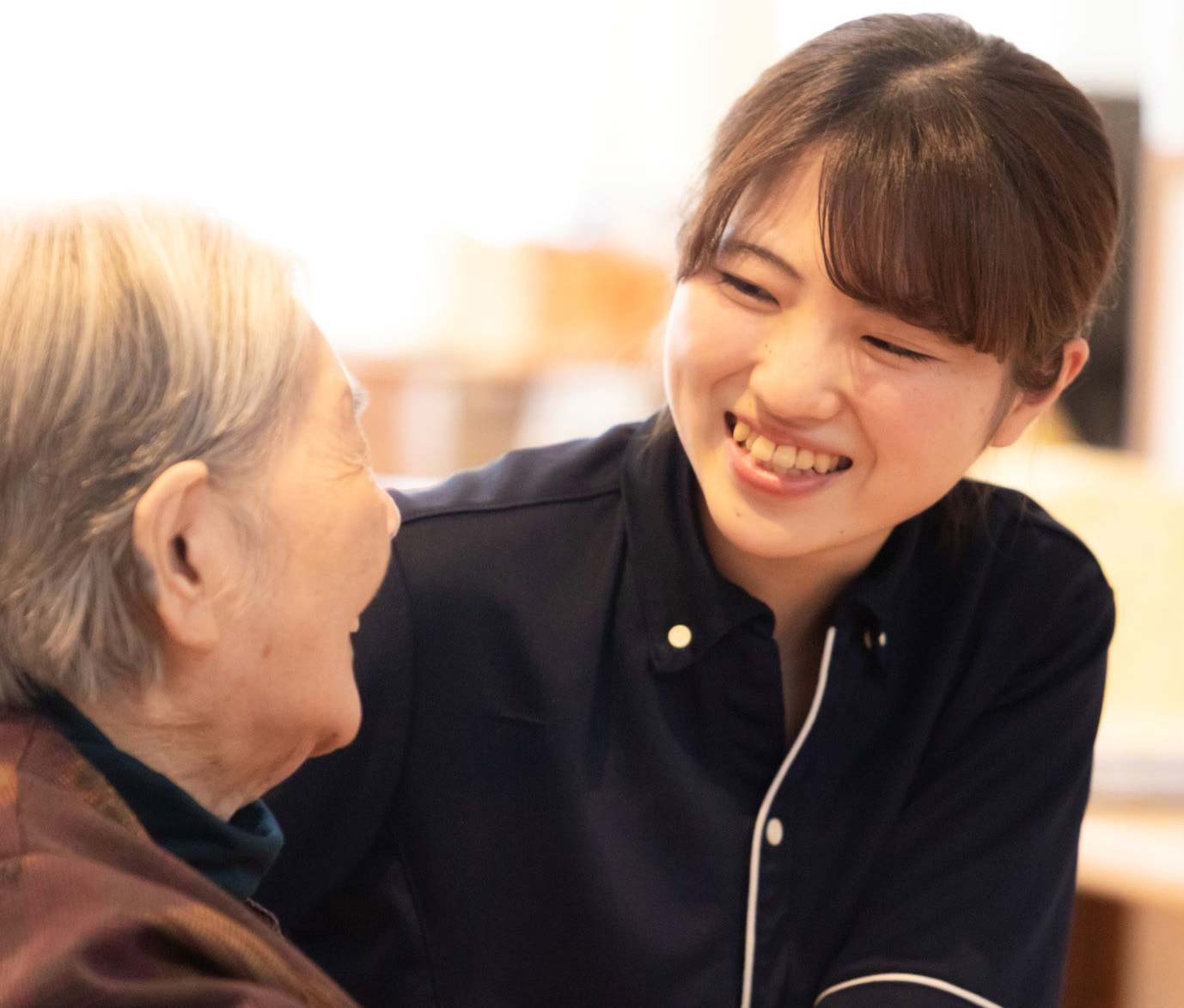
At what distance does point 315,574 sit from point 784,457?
448 millimetres

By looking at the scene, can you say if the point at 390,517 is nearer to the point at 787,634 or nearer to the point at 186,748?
the point at 186,748

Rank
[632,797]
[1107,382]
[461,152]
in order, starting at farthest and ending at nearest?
[1107,382] < [461,152] < [632,797]

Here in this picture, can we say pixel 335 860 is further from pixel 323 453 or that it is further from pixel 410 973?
pixel 323 453

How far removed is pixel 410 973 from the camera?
1363 mm

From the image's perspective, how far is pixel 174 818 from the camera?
37.9 inches

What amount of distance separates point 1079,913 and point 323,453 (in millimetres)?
1606

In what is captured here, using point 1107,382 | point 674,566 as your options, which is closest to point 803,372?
point 674,566

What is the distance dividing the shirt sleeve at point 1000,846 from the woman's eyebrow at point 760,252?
459 millimetres

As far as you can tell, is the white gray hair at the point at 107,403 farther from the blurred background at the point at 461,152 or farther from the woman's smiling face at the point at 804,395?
the blurred background at the point at 461,152

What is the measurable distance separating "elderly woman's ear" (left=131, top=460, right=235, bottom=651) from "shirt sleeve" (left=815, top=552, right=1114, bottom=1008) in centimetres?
73

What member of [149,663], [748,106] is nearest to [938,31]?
[748,106]

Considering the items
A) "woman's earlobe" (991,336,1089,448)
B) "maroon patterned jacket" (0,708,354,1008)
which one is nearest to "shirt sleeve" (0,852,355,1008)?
"maroon patterned jacket" (0,708,354,1008)

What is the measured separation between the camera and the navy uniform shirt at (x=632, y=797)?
4.41 feet

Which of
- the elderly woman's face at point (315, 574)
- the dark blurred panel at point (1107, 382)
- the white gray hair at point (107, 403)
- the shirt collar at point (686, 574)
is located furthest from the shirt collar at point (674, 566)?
the dark blurred panel at point (1107, 382)
